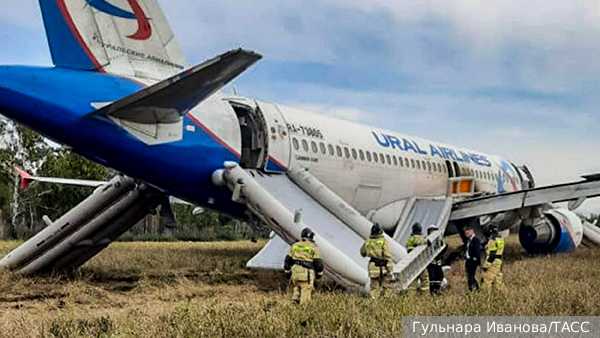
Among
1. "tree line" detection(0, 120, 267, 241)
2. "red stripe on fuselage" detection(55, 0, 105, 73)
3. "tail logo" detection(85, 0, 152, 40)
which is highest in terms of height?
"tail logo" detection(85, 0, 152, 40)

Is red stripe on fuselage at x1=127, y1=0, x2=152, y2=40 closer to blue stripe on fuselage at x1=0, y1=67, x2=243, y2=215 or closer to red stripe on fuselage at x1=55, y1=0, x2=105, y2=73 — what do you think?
red stripe on fuselage at x1=55, y1=0, x2=105, y2=73

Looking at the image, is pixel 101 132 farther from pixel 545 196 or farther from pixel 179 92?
pixel 545 196

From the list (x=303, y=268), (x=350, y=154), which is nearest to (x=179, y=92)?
(x=303, y=268)

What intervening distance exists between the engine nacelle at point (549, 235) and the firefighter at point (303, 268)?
11.4 m

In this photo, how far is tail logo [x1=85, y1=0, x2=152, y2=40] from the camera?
1159 cm

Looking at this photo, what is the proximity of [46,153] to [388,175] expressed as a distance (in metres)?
33.4

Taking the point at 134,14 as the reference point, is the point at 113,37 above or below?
below

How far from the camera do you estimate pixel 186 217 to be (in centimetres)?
6544

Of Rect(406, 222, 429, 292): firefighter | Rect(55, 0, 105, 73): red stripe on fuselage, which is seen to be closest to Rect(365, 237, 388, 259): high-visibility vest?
Rect(406, 222, 429, 292): firefighter

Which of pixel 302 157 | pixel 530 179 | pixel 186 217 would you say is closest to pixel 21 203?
pixel 186 217

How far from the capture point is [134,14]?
11992 millimetres

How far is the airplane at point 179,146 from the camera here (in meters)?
10.5

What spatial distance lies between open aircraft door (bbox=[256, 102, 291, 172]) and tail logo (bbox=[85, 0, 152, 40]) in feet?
8.79

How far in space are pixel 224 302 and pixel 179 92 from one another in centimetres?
327
